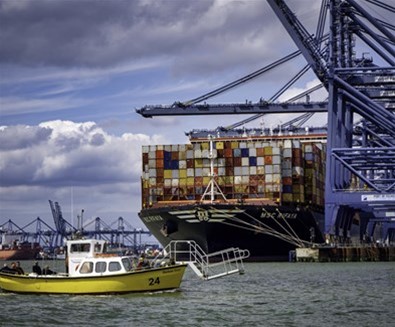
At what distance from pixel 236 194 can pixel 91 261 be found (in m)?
56.0

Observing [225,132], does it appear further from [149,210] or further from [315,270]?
[315,270]

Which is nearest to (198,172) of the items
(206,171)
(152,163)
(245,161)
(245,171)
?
(206,171)

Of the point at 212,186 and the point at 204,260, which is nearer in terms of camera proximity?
the point at 204,260

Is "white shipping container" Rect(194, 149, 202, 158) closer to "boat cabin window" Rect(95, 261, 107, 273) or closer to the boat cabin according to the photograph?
the boat cabin

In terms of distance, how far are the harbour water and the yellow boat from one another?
1.20 ft

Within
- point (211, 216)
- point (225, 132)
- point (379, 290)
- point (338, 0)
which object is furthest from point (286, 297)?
point (225, 132)

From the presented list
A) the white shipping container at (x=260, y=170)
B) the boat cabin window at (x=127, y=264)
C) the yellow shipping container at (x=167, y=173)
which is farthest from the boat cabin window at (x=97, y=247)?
the yellow shipping container at (x=167, y=173)

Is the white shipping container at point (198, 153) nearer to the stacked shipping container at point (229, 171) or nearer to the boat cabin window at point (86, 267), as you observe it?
the stacked shipping container at point (229, 171)

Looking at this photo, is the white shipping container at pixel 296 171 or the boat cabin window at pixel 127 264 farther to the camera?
the white shipping container at pixel 296 171

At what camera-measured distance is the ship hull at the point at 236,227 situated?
91812 millimetres

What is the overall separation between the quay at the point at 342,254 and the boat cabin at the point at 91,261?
4358 cm

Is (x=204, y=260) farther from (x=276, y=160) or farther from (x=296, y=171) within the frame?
(x=296, y=171)

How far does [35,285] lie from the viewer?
43.6 meters

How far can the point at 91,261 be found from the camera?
43188 mm
